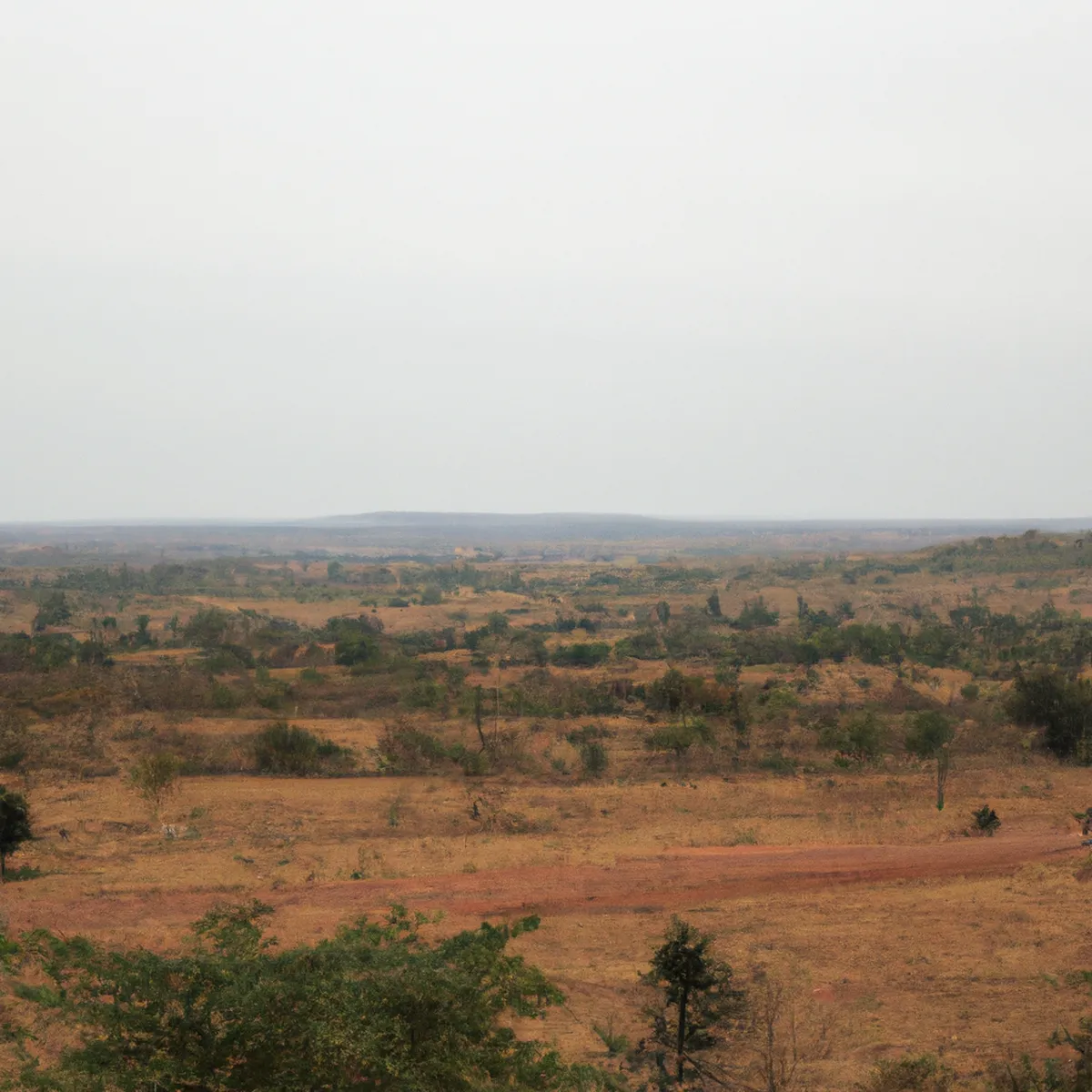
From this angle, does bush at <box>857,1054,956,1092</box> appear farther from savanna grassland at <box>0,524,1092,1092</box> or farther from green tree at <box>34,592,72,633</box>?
green tree at <box>34,592,72,633</box>

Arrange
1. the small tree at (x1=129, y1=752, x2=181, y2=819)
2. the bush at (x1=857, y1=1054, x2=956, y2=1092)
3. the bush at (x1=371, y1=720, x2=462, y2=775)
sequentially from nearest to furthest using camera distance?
the bush at (x1=857, y1=1054, x2=956, y2=1092) < the small tree at (x1=129, y1=752, x2=181, y2=819) < the bush at (x1=371, y1=720, x2=462, y2=775)

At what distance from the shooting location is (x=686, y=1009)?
906 centimetres

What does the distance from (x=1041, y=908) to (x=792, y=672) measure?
20978mm

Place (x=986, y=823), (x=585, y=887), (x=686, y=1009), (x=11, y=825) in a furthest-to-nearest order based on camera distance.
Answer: (x=986, y=823), (x=11, y=825), (x=585, y=887), (x=686, y=1009)

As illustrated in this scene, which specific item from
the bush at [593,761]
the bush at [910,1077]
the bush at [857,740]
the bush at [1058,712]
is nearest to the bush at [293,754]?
the bush at [593,761]

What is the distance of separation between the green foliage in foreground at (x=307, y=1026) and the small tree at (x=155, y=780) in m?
9.11

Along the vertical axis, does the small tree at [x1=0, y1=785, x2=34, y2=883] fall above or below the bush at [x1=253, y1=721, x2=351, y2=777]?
above

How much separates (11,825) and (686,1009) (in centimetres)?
1104

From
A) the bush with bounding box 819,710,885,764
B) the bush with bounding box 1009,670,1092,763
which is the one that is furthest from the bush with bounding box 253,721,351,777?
the bush with bounding box 1009,670,1092,763

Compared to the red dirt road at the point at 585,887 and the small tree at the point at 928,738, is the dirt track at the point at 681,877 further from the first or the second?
the small tree at the point at 928,738

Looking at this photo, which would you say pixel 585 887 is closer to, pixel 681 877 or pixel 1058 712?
pixel 681 877

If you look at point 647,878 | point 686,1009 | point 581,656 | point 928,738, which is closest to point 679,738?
point 928,738

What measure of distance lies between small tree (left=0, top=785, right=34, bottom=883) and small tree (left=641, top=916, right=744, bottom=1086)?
34.3 feet

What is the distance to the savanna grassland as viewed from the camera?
9875 millimetres
